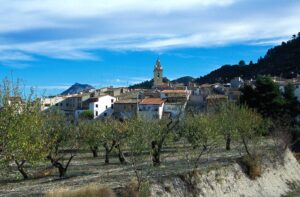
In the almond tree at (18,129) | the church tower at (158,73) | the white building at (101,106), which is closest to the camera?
the almond tree at (18,129)

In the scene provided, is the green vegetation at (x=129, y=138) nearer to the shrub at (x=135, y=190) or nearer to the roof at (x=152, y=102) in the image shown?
the shrub at (x=135, y=190)

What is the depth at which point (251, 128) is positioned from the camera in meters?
56.7

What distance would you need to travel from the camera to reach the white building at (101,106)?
127 m

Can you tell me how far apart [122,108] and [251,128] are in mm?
74468

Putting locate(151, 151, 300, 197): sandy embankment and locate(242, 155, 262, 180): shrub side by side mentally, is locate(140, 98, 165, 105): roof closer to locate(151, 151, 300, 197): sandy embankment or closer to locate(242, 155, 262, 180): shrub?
locate(151, 151, 300, 197): sandy embankment

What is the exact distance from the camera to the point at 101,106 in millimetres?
128875

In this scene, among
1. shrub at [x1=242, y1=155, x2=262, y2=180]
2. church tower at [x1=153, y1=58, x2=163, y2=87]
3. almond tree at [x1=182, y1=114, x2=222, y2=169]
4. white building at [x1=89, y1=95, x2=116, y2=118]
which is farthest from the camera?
church tower at [x1=153, y1=58, x2=163, y2=87]

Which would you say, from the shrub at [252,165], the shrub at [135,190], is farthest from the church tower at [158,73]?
the shrub at [135,190]

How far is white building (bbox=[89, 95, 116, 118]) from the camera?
417 feet

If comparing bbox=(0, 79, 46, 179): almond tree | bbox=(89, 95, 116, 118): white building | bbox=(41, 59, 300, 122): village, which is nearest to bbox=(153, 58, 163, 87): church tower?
bbox=(41, 59, 300, 122): village

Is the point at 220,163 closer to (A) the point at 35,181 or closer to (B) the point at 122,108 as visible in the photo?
(A) the point at 35,181

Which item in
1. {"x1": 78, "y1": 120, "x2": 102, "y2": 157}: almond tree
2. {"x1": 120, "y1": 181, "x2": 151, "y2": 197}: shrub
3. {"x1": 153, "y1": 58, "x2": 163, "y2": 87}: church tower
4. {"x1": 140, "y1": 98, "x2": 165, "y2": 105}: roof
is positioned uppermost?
{"x1": 153, "y1": 58, "x2": 163, "y2": 87}: church tower

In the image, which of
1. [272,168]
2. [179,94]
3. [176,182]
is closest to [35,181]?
[176,182]

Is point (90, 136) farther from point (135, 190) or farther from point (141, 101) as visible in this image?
point (141, 101)
